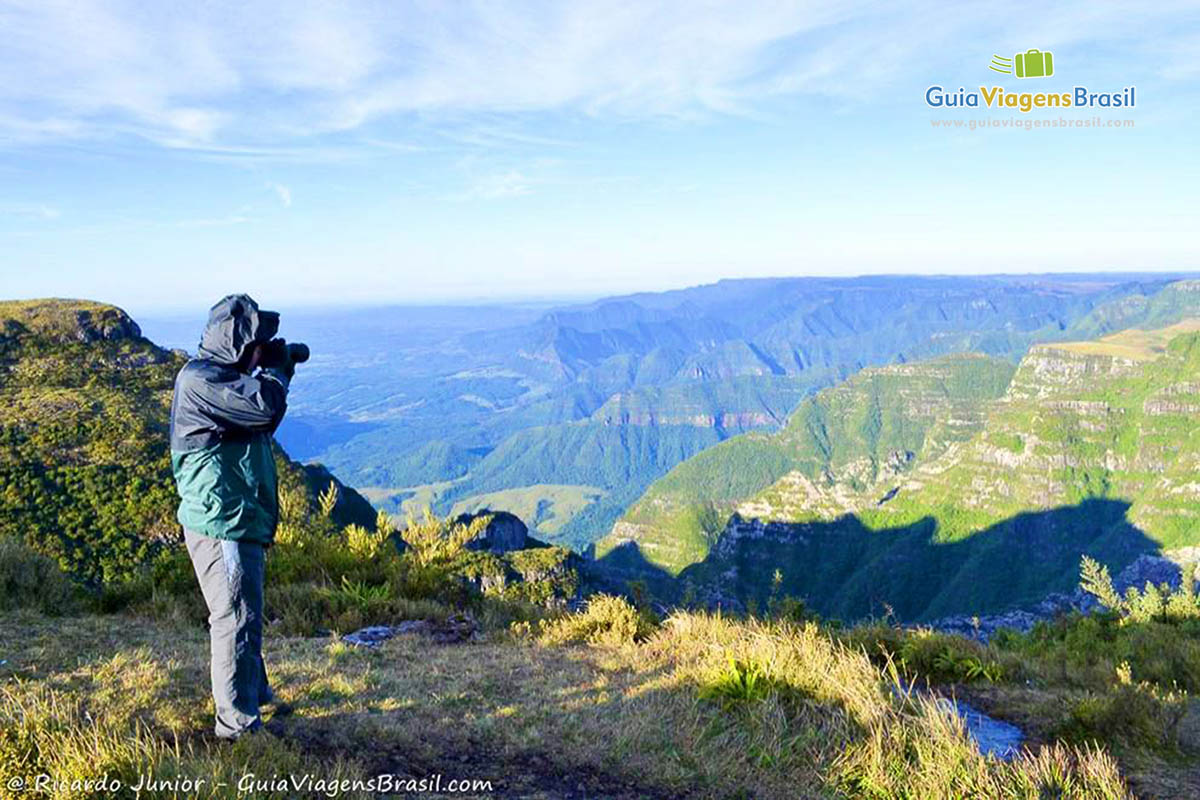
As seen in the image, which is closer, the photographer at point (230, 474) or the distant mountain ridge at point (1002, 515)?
the photographer at point (230, 474)

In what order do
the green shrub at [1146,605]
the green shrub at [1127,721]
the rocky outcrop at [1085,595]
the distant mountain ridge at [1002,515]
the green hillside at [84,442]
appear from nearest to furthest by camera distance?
1. the green shrub at [1127,721]
2. the green shrub at [1146,605]
3. the green hillside at [84,442]
4. the rocky outcrop at [1085,595]
5. the distant mountain ridge at [1002,515]

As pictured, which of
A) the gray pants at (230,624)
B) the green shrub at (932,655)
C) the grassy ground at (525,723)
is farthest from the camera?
the green shrub at (932,655)

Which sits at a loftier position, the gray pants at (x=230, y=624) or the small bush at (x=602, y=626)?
the gray pants at (x=230, y=624)

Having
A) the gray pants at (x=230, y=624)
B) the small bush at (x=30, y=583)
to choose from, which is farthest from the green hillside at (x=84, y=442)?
the gray pants at (x=230, y=624)

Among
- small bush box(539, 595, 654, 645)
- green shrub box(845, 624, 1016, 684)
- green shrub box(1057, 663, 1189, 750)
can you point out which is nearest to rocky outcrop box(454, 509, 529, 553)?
small bush box(539, 595, 654, 645)

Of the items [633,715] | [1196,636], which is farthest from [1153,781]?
[1196,636]

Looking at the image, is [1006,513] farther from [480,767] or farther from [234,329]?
[234,329]

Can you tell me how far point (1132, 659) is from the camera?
11047mm

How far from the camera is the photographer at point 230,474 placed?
411 centimetres

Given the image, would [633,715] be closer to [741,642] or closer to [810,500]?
[741,642]

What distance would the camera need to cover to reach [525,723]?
5.11m

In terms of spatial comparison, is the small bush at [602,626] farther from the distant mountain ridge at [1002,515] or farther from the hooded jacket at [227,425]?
the distant mountain ridge at [1002,515]

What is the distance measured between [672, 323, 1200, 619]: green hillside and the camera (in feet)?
454

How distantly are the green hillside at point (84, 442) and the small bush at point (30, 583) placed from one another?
1674 cm
